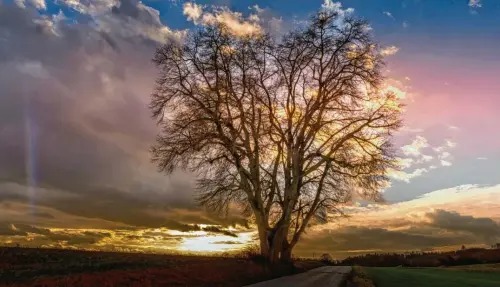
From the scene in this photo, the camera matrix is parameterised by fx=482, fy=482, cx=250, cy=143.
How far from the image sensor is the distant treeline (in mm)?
77019

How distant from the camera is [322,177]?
34906mm

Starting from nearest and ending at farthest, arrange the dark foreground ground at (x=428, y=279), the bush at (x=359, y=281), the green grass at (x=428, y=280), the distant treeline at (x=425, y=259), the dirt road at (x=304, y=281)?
the dirt road at (x=304, y=281) < the bush at (x=359, y=281) < the green grass at (x=428, y=280) < the dark foreground ground at (x=428, y=279) < the distant treeline at (x=425, y=259)

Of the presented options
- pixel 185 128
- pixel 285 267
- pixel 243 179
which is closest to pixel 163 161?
pixel 185 128

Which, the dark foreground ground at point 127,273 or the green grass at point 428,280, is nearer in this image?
the dark foreground ground at point 127,273

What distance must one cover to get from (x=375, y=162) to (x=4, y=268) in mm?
26644

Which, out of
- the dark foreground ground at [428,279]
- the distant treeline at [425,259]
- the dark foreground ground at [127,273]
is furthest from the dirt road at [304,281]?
the distant treeline at [425,259]

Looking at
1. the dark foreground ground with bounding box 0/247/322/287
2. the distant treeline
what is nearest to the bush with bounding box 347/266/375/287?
the dark foreground ground with bounding box 0/247/322/287

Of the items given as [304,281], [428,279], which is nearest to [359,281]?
[304,281]

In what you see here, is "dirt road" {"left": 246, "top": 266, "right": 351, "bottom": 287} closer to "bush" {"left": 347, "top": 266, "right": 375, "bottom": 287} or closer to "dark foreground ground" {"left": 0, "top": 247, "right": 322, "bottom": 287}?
"bush" {"left": 347, "top": 266, "right": 375, "bottom": 287}

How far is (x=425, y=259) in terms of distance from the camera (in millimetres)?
81312

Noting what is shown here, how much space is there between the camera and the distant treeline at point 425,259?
3032 inches

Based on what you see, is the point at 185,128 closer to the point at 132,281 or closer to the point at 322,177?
the point at 322,177

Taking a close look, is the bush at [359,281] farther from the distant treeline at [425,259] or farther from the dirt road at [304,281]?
the distant treeline at [425,259]

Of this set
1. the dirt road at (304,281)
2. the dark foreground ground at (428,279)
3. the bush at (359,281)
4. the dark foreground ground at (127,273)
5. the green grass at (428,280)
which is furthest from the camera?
the dark foreground ground at (428,279)
